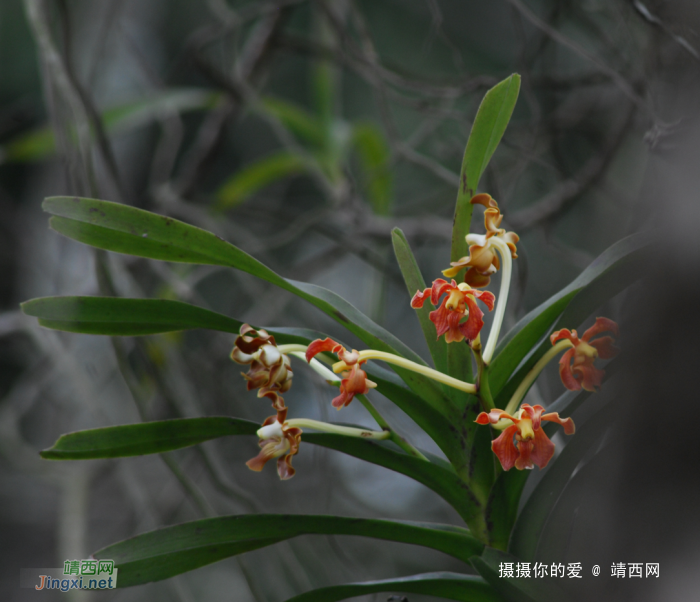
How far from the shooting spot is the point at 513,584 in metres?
0.40

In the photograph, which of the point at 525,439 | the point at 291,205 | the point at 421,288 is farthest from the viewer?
the point at 291,205

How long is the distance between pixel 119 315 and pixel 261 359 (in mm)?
138

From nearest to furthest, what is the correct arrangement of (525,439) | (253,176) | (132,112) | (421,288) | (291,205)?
(525,439), (421,288), (132,112), (253,176), (291,205)

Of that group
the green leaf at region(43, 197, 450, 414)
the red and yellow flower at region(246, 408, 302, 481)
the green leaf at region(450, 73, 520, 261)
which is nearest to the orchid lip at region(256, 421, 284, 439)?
the red and yellow flower at region(246, 408, 302, 481)

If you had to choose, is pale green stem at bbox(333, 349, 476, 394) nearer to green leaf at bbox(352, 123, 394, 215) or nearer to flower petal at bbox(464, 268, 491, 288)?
flower petal at bbox(464, 268, 491, 288)

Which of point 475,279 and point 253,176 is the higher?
point 253,176

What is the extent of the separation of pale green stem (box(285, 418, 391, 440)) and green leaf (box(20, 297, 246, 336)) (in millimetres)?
105

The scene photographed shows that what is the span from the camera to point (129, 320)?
46cm

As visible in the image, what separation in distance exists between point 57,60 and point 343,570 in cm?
103

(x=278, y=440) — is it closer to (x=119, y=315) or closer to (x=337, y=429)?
(x=337, y=429)

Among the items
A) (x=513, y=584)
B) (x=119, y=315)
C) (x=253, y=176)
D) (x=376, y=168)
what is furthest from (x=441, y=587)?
(x=253, y=176)

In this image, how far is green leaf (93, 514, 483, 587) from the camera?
0.45m

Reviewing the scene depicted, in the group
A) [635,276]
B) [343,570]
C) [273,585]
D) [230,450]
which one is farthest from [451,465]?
[230,450]

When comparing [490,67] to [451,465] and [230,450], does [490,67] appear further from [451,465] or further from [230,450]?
[451,465]
